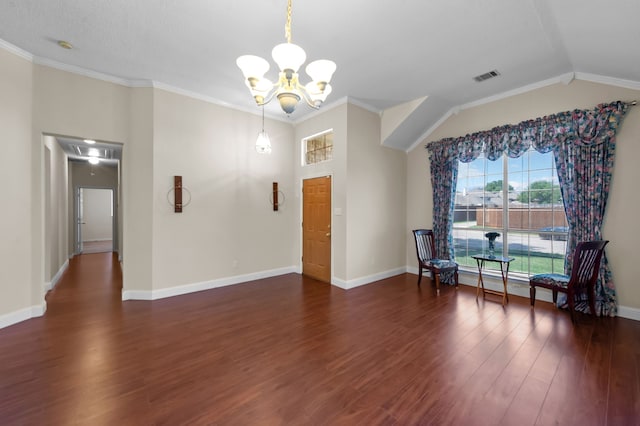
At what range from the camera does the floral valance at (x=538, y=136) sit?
3441 mm

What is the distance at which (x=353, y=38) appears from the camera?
9.66 ft

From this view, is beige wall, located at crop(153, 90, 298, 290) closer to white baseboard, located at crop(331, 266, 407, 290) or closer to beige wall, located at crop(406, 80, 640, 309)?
white baseboard, located at crop(331, 266, 407, 290)

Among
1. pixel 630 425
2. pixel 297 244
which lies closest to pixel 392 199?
pixel 297 244

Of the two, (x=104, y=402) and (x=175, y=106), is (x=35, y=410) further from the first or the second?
(x=175, y=106)

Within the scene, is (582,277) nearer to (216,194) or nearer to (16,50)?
(216,194)

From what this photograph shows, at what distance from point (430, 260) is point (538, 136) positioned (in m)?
2.50

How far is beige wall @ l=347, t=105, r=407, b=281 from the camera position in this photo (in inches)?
186

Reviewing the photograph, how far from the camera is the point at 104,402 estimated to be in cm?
190

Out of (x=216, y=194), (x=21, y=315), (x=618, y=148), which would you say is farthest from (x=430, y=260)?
(x=21, y=315)

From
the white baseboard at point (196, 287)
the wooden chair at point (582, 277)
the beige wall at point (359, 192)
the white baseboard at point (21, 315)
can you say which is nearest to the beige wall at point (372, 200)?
the beige wall at point (359, 192)

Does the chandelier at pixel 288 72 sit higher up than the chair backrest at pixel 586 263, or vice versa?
the chandelier at pixel 288 72

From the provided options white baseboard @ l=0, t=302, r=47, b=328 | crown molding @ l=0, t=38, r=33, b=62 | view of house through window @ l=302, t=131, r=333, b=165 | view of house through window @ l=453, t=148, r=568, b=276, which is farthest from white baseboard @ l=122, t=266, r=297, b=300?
view of house through window @ l=453, t=148, r=568, b=276

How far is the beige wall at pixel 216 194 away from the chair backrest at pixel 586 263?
14.5 feet

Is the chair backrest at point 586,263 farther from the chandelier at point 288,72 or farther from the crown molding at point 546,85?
the chandelier at point 288,72
